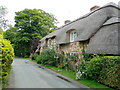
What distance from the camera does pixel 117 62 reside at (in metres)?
6.20

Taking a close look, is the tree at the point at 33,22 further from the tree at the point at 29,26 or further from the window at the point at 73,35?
the window at the point at 73,35

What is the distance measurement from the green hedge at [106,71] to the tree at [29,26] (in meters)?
27.2

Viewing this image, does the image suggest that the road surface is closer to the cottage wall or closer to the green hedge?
the green hedge

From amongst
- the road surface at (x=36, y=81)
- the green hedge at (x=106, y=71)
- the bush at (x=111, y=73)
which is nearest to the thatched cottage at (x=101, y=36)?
the green hedge at (x=106, y=71)

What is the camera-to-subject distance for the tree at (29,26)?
34425 millimetres

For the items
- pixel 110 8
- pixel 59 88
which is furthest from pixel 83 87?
pixel 110 8

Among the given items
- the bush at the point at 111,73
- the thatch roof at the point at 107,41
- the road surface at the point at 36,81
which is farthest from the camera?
the thatch roof at the point at 107,41

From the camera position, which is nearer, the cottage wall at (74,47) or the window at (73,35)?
the cottage wall at (74,47)

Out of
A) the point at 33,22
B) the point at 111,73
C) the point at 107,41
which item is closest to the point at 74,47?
the point at 107,41

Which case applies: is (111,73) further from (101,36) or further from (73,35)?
(73,35)

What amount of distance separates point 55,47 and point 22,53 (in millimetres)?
25586

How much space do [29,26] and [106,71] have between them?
30.9 meters

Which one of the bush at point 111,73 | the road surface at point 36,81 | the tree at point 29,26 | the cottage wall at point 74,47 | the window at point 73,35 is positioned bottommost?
the road surface at point 36,81

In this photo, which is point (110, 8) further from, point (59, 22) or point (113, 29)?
point (59, 22)
